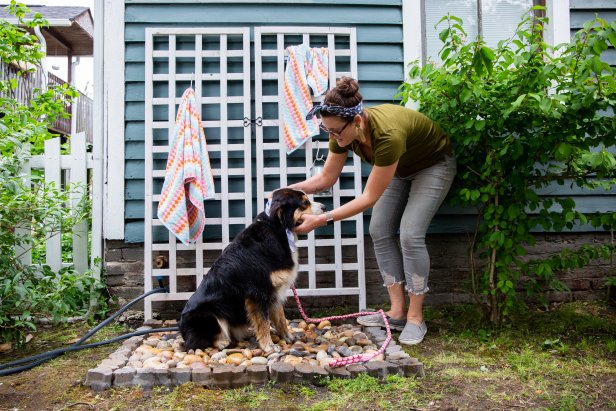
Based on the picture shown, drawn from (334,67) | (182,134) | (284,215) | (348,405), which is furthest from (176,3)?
(348,405)

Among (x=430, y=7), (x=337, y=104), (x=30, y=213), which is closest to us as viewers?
(x=337, y=104)

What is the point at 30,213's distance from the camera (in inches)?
142

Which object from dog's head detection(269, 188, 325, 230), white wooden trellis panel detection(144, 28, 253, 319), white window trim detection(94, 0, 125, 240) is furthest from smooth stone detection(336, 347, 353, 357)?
white window trim detection(94, 0, 125, 240)

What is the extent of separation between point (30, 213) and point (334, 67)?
2631 mm

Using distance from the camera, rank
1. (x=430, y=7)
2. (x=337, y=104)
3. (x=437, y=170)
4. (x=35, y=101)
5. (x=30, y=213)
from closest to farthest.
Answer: (x=337, y=104) → (x=437, y=170) → (x=30, y=213) → (x=430, y=7) → (x=35, y=101)

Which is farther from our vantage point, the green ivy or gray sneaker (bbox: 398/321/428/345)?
gray sneaker (bbox: 398/321/428/345)

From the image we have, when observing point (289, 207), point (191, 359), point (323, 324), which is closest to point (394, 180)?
point (289, 207)

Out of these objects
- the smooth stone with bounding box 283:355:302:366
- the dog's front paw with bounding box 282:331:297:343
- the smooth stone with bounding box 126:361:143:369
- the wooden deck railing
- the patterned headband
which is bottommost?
the smooth stone with bounding box 126:361:143:369

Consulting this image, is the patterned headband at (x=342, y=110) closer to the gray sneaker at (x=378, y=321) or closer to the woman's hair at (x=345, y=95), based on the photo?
the woman's hair at (x=345, y=95)

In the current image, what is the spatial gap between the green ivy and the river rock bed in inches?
43.2

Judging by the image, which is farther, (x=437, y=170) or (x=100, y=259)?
(x=100, y=259)

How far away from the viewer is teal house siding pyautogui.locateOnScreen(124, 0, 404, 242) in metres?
4.10

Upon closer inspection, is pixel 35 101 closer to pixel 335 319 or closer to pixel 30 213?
pixel 30 213

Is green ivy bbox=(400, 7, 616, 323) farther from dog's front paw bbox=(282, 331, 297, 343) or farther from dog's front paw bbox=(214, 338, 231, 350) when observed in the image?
dog's front paw bbox=(214, 338, 231, 350)
